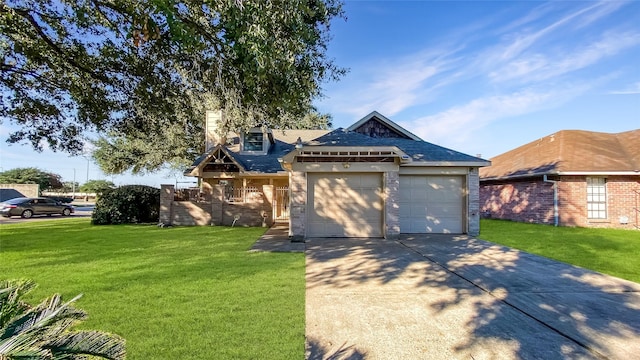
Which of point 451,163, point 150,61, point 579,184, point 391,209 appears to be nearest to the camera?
point 150,61

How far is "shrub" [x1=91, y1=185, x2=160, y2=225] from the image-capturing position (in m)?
17.8

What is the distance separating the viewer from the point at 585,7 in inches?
441

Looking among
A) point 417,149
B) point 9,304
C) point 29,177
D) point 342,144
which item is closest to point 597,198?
point 417,149

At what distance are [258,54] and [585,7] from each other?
37.5ft

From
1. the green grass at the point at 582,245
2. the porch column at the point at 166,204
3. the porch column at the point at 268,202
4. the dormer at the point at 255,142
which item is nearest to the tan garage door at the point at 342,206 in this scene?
the green grass at the point at 582,245

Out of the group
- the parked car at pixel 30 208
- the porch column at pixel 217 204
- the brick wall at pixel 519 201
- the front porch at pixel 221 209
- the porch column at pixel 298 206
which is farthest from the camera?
the parked car at pixel 30 208

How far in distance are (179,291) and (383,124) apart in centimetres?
1326

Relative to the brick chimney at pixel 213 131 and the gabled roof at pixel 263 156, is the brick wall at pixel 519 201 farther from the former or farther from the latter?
the brick chimney at pixel 213 131

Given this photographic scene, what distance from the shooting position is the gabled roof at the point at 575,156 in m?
15.9

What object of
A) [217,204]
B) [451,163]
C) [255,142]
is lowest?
[217,204]

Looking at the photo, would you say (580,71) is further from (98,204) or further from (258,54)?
(98,204)

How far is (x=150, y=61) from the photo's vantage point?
9.83 m

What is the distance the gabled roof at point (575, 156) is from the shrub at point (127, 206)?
19.2 m

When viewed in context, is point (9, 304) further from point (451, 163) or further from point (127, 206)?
point (127, 206)
